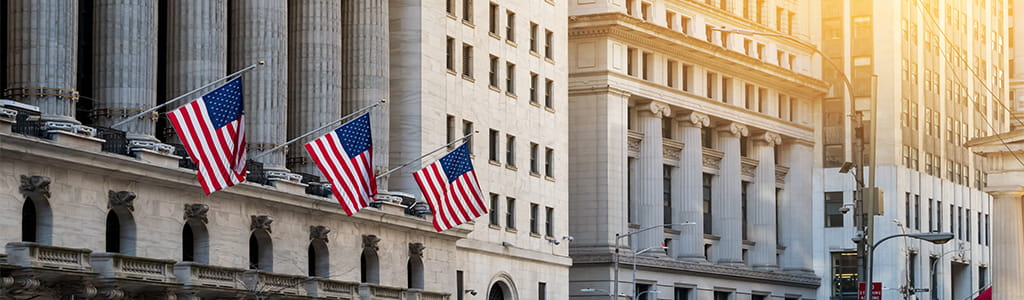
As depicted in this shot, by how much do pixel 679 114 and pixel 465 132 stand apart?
36693 millimetres

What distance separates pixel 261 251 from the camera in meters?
72.2

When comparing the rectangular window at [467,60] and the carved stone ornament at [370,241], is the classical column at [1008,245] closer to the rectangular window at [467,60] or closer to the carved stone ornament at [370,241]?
the rectangular window at [467,60]

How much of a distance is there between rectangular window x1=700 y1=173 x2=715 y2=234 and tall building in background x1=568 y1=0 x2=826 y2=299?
0.44 ft

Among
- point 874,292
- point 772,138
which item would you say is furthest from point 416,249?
point 772,138

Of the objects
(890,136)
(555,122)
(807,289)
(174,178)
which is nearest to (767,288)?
(807,289)

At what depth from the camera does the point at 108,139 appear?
209 ft

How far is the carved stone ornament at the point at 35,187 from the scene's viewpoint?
57062mm

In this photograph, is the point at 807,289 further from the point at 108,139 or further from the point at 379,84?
the point at 108,139

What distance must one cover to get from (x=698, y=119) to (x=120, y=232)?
68490mm

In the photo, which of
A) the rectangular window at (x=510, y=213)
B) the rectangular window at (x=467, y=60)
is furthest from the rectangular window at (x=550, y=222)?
the rectangular window at (x=467, y=60)

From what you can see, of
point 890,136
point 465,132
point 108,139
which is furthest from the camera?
point 890,136

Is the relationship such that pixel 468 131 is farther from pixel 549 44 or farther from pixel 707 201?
pixel 707 201

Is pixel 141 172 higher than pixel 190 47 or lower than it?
lower

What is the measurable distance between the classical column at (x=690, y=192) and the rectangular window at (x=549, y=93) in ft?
79.3
